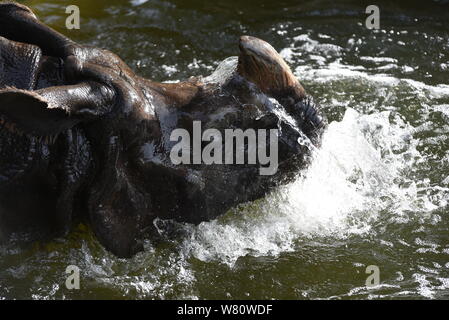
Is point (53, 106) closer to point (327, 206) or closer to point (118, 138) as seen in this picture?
point (118, 138)

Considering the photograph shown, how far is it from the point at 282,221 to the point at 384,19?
3.49m

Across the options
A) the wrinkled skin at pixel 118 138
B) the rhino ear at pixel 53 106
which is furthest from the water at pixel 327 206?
the rhino ear at pixel 53 106

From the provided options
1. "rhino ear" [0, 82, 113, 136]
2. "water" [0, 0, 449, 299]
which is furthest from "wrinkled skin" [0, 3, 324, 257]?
"water" [0, 0, 449, 299]

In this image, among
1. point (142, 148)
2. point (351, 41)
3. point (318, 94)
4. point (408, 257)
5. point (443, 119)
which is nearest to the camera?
point (142, 148)

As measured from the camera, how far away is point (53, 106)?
2.93 m

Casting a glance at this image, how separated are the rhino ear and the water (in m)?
0.73

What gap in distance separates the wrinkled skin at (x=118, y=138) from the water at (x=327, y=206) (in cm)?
20

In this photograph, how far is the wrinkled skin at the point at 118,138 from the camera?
3326 millimetres

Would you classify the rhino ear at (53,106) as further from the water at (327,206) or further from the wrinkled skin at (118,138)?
the water at (327,206)

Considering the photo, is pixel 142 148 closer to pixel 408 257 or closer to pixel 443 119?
pixel 408 257

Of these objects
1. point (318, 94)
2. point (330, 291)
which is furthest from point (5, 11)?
Result: point (318, 94)

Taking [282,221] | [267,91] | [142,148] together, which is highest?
[267,91]

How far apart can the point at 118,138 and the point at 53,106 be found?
0.49 meters

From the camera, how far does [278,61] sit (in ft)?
12.1
